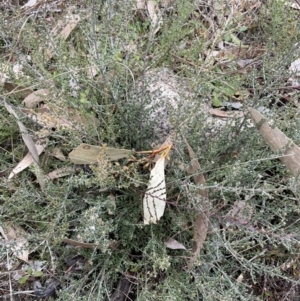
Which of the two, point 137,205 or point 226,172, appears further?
point 137,205

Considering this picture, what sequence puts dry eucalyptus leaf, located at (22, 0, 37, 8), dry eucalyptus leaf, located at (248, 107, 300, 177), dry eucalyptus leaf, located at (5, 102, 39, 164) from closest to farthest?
dry eucalyptus leaf, located at (248, 107, 300, 177), dry eucalyptus leaf, located at (5, 102, 39, 164), dry eucalyptus leaf, located at (22, 0, 37, 8)

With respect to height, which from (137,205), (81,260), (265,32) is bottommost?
(81,260)

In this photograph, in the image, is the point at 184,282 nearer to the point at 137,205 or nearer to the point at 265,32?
the point at 137,205

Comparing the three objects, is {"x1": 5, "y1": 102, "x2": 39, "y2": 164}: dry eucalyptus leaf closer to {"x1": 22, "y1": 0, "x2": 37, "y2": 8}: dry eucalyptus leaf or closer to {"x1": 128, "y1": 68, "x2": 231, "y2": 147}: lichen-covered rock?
{"x1": 128, "y1": 68, "x2": 231, "y2": 147}: lichen-covered rock

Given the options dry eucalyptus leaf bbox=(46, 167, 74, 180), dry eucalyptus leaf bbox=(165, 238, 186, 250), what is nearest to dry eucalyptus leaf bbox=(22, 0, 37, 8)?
dry eucalyptus leaf bbox=(46, 167, 74, 180)

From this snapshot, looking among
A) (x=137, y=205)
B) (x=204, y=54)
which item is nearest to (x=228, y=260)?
(x=137, y=205)

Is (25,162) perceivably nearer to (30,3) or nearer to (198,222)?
(198,222)

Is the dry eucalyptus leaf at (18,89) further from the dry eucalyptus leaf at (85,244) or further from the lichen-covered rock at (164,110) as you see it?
the dry eucalyptus leaf at (85,244)
